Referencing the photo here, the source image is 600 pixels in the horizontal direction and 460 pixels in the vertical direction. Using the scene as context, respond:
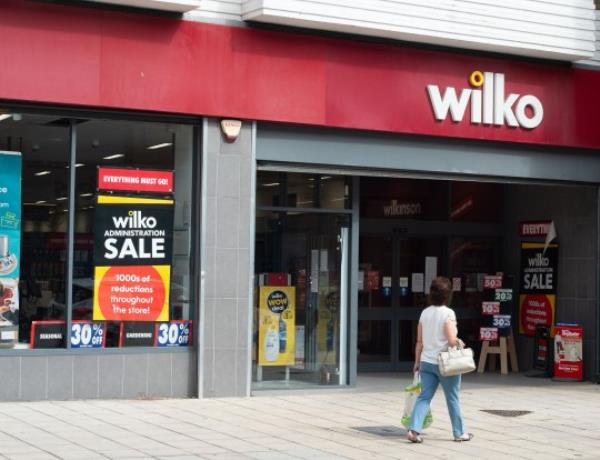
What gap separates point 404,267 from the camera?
19516 millimetres

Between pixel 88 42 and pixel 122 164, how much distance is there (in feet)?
5.39

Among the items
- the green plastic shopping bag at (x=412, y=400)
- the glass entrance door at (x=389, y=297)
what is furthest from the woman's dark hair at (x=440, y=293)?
the glass entrance door at (x=389, y=297)

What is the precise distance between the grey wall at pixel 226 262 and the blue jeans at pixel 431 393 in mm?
3906

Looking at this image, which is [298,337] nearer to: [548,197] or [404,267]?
[404,267]

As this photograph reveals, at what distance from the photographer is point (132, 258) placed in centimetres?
1448

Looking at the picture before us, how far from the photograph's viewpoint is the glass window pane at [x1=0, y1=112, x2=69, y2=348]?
1385 centimetres

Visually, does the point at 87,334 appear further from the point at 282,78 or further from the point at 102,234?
the point at 282,78

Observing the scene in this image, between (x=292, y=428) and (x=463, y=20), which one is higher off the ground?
(x=463, y=20)

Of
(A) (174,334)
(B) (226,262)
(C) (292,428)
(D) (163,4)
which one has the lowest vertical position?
(C) (292,428)

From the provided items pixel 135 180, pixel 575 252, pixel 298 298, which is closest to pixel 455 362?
pixel 298 298

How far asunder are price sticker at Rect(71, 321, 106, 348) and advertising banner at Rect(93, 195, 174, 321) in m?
0.11

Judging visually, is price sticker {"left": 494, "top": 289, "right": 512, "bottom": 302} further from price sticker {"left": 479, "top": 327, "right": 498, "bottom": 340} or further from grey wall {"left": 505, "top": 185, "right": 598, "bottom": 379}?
grey wall {"left": 505, "top": 185, "right": 598, "bottom": 379}

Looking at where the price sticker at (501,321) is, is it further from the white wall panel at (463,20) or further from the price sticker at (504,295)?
the white wall panel at (463,20)

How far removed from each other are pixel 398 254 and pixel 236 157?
5.41 meters
